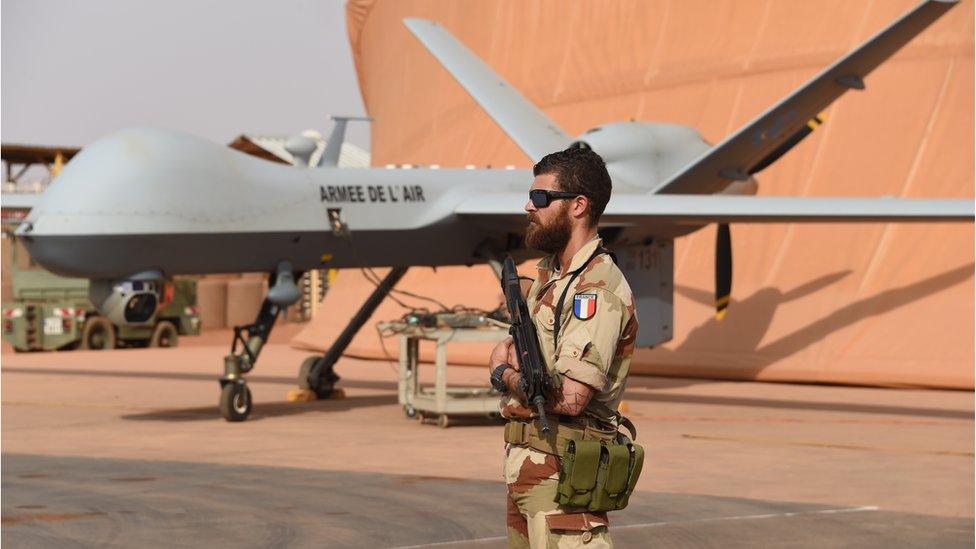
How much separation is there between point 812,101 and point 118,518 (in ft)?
41.8

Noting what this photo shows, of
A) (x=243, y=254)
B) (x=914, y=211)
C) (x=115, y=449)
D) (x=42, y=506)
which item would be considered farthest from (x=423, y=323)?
(x=42, y=506)

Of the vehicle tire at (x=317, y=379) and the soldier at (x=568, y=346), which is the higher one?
the soldier at (x=568, y=346)

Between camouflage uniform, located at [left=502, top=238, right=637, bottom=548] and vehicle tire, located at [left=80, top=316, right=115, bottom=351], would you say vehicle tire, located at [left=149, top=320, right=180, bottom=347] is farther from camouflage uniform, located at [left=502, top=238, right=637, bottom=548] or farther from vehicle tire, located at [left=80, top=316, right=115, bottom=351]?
camouflage uniform, located at [left=502, top=238, right=637, bottom=548]

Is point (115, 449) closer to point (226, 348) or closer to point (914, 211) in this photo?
point (914, 211)

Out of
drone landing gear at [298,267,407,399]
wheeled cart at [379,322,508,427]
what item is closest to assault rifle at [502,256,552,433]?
wheeled cart at [379,322,508,427]

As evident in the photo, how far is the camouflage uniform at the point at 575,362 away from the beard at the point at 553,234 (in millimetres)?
83

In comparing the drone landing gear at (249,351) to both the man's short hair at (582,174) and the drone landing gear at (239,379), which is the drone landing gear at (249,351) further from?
the man's short hair at (582,174)

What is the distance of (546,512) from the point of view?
459 centimetres

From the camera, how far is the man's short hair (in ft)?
15.2

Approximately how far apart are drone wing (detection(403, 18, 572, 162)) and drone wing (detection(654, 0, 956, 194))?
1.95 meters

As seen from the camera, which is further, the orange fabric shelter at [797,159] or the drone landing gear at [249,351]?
the orange fabric shelter at [797,159]

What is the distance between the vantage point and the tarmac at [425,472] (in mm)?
9383

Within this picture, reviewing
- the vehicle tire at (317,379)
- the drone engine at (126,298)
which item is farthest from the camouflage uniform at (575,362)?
the vehicle tire at (317,379)

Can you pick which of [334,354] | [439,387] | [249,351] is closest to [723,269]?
[334,354]
